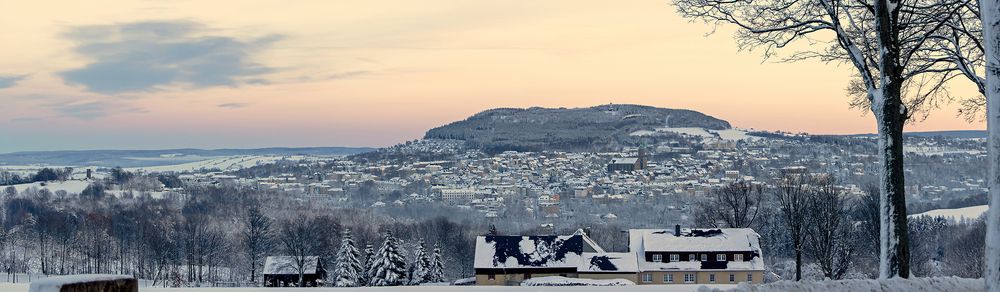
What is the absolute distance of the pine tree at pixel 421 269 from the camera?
4212 centimetres

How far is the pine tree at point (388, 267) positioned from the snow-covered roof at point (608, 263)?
368 inches

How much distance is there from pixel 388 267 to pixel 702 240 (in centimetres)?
1470

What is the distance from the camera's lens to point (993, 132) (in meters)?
6.25

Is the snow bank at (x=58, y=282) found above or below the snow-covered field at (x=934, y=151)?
above

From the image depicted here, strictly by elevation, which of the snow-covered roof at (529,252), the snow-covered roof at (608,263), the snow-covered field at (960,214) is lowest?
the snow-covered field at (960,214)

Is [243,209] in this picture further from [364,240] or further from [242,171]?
[242,171]

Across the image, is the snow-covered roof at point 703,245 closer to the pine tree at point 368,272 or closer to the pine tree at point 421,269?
the pine tree at point 421,269

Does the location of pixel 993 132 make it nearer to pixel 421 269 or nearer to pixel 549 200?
pixel 421 269

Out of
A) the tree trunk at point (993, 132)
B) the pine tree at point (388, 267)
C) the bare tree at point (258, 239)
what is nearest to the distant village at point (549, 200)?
the bare tree at point (258, 239)

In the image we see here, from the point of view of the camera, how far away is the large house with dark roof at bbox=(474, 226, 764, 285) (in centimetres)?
3656

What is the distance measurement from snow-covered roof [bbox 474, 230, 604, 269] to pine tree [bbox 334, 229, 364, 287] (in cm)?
818

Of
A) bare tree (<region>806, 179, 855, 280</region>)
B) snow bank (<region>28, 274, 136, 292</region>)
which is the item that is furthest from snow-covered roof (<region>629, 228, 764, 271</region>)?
snow bank (<region>28, 274, 136, 292</region>)

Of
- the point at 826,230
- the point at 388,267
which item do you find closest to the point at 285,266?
the point at 388,267

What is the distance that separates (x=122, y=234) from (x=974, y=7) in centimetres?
7334
